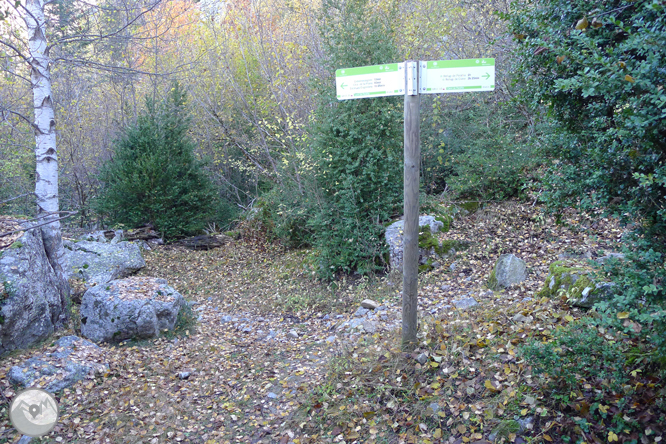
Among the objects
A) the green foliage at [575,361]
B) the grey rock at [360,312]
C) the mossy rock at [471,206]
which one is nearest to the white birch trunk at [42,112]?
the grey rock at [360,312]

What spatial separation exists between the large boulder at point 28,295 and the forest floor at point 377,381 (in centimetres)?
24

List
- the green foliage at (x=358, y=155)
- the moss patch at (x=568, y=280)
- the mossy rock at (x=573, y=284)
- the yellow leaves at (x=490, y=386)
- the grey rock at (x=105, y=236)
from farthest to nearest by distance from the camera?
the grey rock at (x=105, y=236) → the green foliage at (x=358, y=155) → the moss patch at (x=568, y=280) → the mossy rock at (x=573, y=284) → the yellow leaves at (x=490, y=386)

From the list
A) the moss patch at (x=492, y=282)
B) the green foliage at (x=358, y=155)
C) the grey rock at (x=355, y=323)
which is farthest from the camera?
the green foliage at (x=358, y=155)

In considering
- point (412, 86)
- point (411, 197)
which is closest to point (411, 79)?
point (412, 86)

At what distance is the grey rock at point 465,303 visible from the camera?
490 cm

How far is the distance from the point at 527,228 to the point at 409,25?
5.96 m

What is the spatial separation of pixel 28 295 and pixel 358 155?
193 inches

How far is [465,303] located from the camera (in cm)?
501

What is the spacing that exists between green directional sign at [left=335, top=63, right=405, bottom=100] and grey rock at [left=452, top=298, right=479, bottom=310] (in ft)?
8.58

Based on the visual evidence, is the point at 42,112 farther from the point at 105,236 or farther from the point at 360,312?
the point at 105,236

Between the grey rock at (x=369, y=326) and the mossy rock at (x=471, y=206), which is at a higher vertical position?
the mossy rock at (x=471, y=206)

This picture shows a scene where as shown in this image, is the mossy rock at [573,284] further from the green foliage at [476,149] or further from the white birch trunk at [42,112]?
the white birch trunk at [42,112]

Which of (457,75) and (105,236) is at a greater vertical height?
(457,75)

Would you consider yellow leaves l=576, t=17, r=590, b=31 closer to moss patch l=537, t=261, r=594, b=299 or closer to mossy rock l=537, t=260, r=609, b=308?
mossy rock l=537, t=260, r=609, b=308
